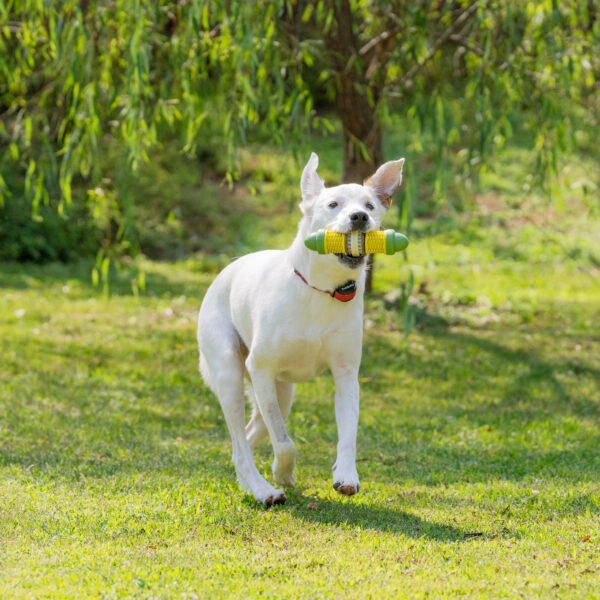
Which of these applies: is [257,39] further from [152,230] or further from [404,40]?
[152,230]

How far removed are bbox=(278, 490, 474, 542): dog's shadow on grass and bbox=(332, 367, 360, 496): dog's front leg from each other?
0.64 ft

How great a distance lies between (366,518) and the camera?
5.08 m

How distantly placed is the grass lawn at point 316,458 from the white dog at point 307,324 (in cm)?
30

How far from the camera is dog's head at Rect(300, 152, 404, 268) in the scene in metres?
4.80

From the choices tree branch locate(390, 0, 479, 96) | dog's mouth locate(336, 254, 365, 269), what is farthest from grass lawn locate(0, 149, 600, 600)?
tree branch locate(390, 0, 479, 96)

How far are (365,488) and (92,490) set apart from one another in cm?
161

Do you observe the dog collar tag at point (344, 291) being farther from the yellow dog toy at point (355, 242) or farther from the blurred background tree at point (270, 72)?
the blurred background tree at point (270, 72)

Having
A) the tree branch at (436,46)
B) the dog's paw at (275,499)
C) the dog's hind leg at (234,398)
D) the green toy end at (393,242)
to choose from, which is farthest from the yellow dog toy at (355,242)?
the tree branch at (436,46)

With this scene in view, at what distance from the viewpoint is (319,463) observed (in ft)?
21.3

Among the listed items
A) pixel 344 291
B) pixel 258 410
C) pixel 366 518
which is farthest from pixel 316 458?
pixel 344 291

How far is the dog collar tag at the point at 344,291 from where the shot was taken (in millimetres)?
5055

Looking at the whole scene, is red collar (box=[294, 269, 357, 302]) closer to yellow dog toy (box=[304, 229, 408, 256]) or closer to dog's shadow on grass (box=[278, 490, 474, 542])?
yellow dog toy (box=[304, 229, 408, 256])


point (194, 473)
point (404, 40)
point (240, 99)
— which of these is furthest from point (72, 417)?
point (404, 40)

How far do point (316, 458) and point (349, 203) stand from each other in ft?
7.52
